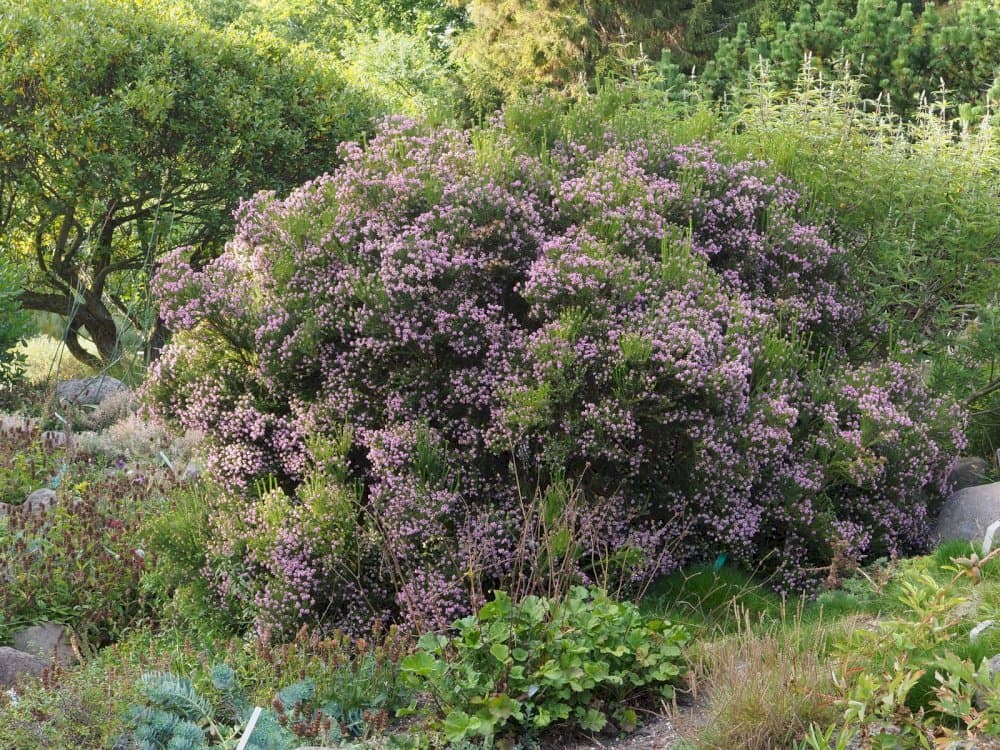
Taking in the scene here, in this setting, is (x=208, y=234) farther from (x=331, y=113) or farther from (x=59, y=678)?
(x=59, y=678)

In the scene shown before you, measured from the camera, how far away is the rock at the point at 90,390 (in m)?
10.0

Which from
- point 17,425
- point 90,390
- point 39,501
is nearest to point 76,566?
point 39,501

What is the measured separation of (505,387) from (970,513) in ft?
10.1

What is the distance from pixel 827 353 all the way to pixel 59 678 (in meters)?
4.60

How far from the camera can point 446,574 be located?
16.8ft

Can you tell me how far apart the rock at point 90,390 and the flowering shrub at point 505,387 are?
4220mm

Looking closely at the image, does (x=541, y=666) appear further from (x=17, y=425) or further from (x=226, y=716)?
(x=17, y=425)

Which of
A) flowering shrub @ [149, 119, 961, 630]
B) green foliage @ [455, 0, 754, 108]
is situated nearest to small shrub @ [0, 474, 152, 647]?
flowering shrub @ [149, 119, 961, 630]

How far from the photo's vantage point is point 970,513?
6363 mm

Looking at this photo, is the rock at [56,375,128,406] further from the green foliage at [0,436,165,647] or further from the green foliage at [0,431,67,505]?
the green foliage at [0,436,165,647]

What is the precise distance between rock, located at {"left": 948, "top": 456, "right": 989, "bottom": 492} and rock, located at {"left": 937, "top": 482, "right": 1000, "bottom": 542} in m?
0.60

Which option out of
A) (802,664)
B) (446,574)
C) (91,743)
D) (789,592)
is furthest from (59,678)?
(789,592)

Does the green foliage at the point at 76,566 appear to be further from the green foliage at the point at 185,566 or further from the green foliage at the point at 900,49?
the green foliage at the point at 900,49

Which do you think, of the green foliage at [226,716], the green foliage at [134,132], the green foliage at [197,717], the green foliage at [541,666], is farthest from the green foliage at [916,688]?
the green foliage at [134,132]
